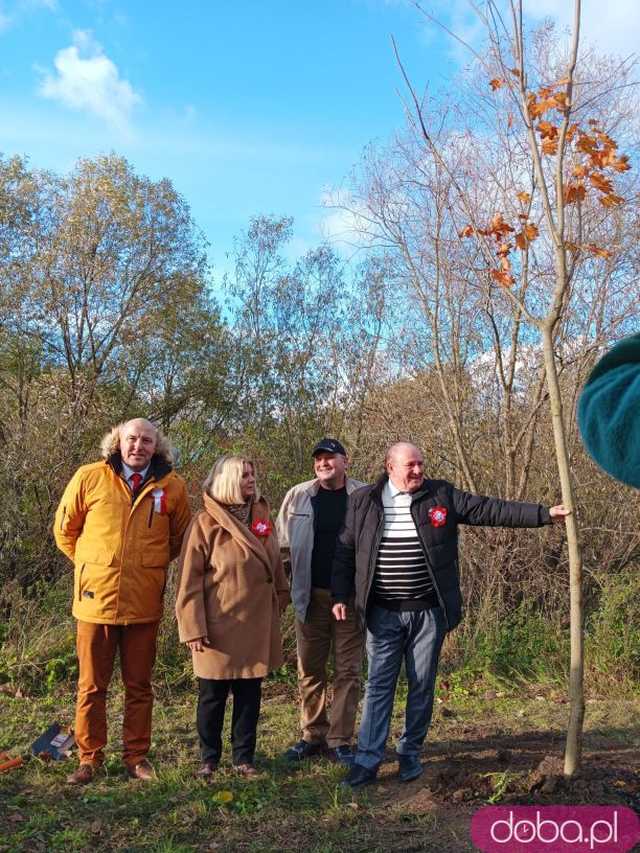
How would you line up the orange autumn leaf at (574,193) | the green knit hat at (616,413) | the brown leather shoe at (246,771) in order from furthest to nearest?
the brown leather shoe at (246,771), the orange autumn leaf at (574,193), the green knit hat at (616,413)

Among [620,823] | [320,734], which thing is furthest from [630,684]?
[620,823]

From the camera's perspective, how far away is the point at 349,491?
17.7 ft

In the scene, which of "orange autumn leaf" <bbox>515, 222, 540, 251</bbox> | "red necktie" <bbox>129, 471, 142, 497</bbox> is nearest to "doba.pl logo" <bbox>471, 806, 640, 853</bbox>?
"red necktie" <bbox>129, 471, 142, 497</bbox>

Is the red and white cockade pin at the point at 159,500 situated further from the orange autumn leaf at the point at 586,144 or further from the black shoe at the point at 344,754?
the orange autumn leaf at the point at 586,144

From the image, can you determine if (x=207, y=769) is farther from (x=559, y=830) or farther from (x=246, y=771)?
(x=559, y=830)

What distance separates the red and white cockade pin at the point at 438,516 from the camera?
15.0 ft

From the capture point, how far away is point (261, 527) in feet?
16.3

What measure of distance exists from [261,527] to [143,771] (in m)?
1.57

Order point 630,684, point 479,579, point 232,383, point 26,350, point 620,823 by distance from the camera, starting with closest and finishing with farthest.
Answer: point 620,823 → point 630,684 → point 479,579 → point 26,350 → point 232,383

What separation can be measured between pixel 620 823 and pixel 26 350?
11.3m

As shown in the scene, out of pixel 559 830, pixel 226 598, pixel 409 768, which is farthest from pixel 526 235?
pixel 409 768

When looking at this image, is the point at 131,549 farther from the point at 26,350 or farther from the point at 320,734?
the point at 26,350

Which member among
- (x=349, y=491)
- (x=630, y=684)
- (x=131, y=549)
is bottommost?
(x=630, y=684)

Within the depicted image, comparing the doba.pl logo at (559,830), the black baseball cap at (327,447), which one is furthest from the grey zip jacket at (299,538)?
the doba.pl logo at (559,830)
